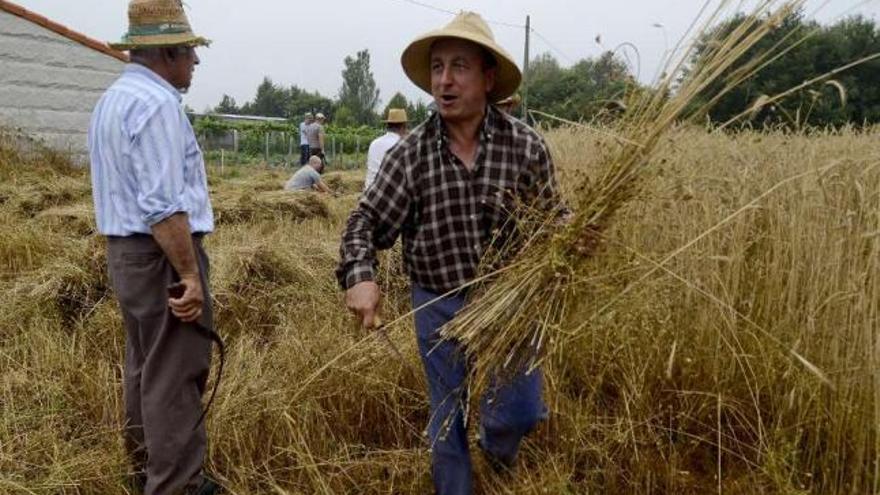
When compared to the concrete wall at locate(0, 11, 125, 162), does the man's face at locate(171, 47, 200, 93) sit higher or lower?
higher

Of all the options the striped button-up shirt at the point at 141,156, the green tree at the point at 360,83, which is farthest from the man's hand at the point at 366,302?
the green tree at the point at 360,83

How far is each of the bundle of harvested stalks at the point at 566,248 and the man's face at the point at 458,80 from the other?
0.42 meters

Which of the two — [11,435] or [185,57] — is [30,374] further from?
[185,57]

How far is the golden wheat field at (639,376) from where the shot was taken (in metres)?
2.15

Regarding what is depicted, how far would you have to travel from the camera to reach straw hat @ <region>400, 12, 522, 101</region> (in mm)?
2158

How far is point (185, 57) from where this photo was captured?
8.13 ft

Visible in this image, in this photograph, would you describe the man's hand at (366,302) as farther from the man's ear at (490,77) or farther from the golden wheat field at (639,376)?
the man's ear at (490,77)

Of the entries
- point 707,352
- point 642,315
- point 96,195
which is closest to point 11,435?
point 96,195

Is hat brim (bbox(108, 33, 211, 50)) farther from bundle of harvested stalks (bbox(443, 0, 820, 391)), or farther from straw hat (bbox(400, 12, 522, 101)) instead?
bundle of harvested stalks (bbox(443, 0, 820, 391))

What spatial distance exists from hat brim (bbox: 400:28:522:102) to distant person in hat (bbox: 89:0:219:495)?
27.9 inches

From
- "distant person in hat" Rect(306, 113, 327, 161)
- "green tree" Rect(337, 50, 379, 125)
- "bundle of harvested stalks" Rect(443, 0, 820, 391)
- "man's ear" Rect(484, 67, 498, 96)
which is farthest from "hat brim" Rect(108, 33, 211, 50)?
"green tree" Rect(337, 50, 379, 125)

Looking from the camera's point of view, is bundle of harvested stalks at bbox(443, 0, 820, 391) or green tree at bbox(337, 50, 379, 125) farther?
green tree at bbox(337, 50, 379, 125)

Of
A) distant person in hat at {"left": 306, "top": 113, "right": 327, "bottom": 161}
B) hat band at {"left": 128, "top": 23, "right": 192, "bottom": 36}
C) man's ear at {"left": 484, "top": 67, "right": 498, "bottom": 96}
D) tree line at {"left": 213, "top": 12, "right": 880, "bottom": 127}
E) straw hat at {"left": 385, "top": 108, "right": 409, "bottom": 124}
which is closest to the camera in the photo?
tree line at {"left": 213, "top": 12, "right": 880, "bottom": 127}

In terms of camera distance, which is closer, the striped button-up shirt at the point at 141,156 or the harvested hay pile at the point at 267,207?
the striped button-up shirt at the point at 141,156
